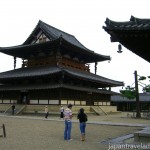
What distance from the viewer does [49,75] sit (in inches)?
1412

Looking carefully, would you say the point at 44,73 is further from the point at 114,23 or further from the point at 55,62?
the point at 114,23

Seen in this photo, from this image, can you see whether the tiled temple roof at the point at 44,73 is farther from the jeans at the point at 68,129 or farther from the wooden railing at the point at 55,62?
the jeans at the point at 68,129

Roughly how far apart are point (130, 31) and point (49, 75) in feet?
84.8

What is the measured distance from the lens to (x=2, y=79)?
41.9 meters

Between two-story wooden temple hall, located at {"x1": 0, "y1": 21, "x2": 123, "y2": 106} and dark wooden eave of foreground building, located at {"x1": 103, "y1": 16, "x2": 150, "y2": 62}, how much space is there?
23584 mm

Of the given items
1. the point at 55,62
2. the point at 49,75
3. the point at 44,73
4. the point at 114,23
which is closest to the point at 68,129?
the point at 114,23

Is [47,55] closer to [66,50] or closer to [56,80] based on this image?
[66,50]

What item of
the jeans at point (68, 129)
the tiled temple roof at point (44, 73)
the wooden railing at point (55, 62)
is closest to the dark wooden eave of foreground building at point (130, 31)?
the jeans at point (68, 129)

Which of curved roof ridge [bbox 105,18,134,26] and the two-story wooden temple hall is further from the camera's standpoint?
the two-story wooden temple hall

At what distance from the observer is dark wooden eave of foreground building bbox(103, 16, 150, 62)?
1054cm

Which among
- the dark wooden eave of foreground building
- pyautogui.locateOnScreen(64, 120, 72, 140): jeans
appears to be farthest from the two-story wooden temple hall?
the dark wooden eave of foreground building

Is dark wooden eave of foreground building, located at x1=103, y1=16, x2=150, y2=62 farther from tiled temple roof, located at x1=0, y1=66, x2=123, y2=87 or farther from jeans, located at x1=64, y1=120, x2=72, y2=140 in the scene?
tiled temple roof, located at x1=0, y1=66, x2=123, y2=87

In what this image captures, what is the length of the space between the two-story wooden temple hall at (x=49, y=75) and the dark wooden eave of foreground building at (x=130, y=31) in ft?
77.4

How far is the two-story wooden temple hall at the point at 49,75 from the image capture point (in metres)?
37.2
